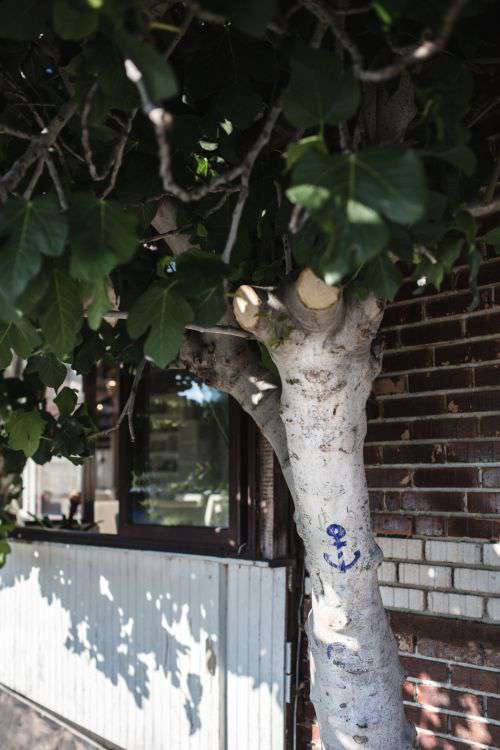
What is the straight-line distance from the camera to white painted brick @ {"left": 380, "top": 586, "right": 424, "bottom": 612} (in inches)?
129

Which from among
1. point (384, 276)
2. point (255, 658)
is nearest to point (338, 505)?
point (384, 276)

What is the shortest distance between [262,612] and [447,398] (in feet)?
4.95

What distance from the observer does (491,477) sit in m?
3.02

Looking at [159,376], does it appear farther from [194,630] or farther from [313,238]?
[313,238]

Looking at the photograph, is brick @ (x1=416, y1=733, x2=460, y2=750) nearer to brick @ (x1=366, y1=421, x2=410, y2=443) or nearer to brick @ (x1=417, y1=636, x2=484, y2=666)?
brick @ (x1=417, y1=636, x2=484, y2=666)

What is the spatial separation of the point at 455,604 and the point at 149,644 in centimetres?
208

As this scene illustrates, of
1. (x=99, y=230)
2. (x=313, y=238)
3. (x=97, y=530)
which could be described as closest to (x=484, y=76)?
(x=313, y=238)

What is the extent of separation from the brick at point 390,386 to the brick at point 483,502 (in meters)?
0.57

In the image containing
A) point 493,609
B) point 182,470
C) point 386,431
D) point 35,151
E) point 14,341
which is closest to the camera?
point 35,151

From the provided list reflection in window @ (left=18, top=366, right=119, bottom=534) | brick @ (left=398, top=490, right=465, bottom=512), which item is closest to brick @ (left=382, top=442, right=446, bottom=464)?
brick @ (left=398, top=490, right=465, bottom=512)

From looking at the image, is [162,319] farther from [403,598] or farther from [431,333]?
[403,598]

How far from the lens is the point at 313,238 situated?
185 centimetres

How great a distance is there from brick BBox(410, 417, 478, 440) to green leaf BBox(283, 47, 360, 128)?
190 cm

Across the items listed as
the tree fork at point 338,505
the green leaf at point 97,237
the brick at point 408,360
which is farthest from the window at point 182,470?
the green leaf at point 97,237
